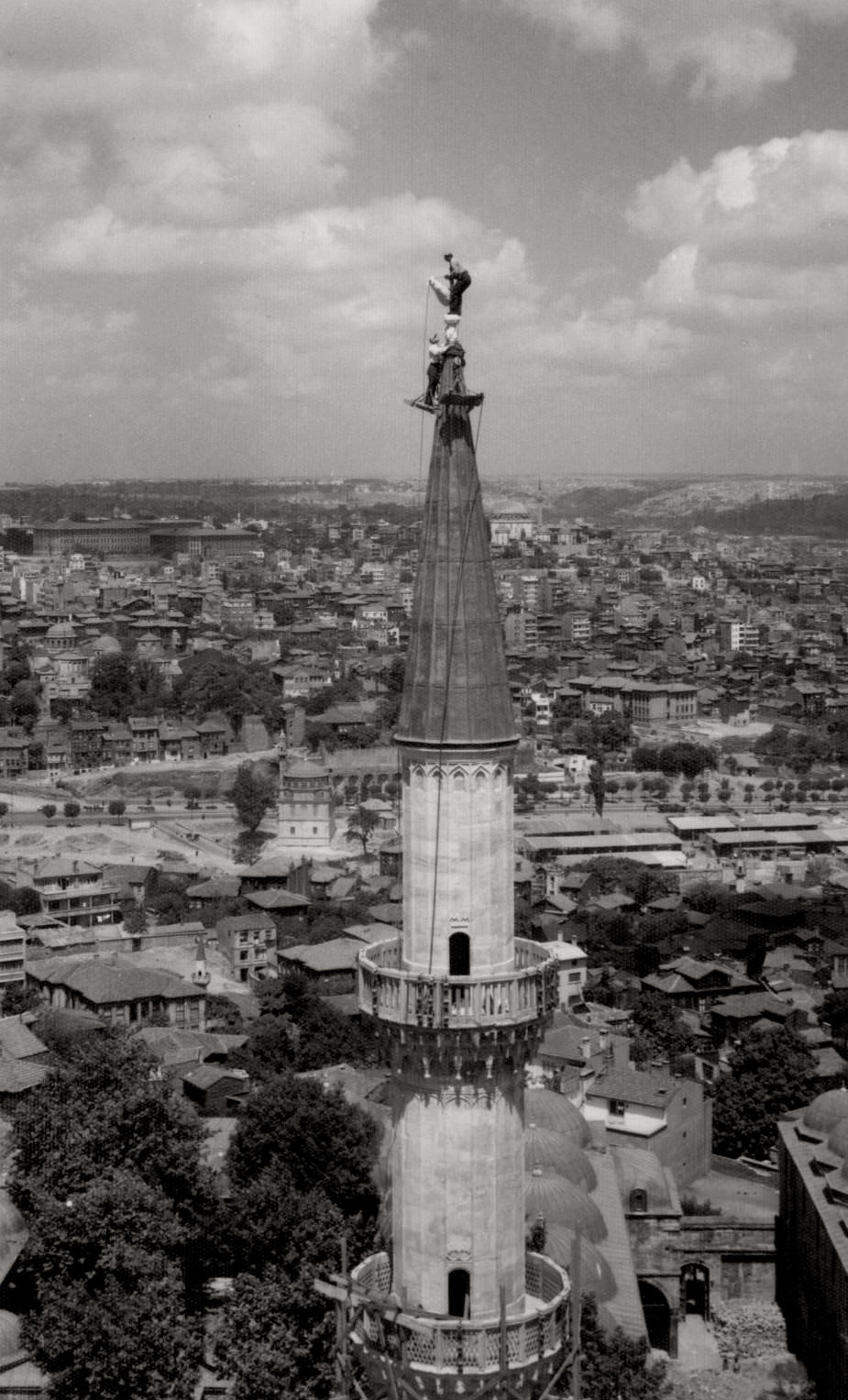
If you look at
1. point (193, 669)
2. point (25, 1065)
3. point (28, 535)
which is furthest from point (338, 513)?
point (25, 1065)

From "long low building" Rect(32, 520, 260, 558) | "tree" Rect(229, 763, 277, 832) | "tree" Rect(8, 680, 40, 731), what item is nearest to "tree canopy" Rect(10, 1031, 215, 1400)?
"tree" Rect(229, 763, 277, 832)

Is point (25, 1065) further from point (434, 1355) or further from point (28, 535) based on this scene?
point (28, 535)

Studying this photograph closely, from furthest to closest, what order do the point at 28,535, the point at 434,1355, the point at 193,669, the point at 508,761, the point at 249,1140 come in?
the point at 28,535, the point at 193,669, the point at 249,1140, the point at 508,761, the point at 434,1355

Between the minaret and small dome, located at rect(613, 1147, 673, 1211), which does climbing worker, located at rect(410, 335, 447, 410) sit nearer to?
the minaret

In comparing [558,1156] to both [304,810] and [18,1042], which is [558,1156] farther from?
[304,810]

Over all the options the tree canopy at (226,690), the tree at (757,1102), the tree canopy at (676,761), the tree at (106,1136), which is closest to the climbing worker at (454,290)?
the tree at (106,1136)

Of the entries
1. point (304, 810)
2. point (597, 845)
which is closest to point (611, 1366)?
point (597, 845)

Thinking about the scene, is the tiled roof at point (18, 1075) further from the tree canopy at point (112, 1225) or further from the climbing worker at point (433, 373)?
the climbing worker at point (433, 373)
